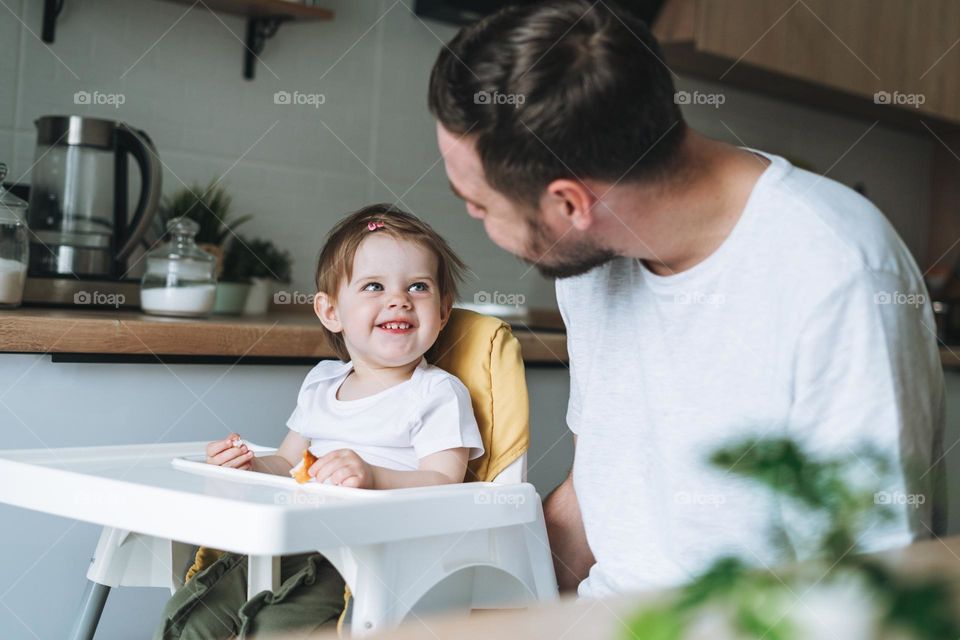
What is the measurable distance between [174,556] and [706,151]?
2.76 ft

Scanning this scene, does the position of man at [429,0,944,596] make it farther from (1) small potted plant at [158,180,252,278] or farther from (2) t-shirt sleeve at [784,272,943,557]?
(1) small potted plant at [158,180,252,278]

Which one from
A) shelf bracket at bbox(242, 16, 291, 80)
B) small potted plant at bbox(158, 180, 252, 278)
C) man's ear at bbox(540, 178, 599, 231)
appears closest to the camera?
man's ear at bbox(540, 178, 599, 231)

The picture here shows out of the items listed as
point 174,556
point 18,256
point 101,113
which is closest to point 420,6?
point 101,113

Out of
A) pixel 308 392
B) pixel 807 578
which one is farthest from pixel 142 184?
pixel 807 578

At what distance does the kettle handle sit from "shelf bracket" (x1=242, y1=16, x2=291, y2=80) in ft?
1.38

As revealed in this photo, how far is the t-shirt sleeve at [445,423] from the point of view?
1247mm

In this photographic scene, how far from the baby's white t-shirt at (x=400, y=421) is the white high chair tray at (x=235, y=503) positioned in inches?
4.2

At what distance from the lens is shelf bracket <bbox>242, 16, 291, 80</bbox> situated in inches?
86.4

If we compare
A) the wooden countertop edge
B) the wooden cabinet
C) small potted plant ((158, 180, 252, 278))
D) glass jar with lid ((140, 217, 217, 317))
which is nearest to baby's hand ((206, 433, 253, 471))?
glass jar with lid ((140, 217, 217, 317))

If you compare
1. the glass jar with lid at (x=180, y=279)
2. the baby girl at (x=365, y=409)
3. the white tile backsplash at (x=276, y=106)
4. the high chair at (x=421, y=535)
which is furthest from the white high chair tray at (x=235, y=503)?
the white tile backsplash at (x=276, y=106)

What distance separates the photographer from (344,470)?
1108 mm

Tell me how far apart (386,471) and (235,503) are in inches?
10.8

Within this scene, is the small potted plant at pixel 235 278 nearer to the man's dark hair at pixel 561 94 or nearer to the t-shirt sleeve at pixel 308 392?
Result: the t-shirt sleeve at pixel 308 392

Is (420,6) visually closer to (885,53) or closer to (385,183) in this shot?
(385,183)
